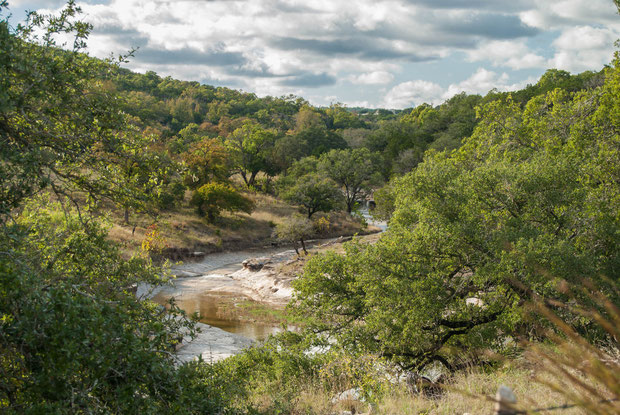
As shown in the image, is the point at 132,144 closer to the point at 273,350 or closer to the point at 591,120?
the point at 273,350

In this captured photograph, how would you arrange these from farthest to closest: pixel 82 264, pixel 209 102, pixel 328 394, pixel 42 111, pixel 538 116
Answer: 1. pixel 209 102
2. pixel 538 116
3. pixel 328 394
4. pixel 82 264
5. pixel 42 111

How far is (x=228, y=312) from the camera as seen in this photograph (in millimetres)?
26703

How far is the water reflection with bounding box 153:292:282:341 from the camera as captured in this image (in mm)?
23656

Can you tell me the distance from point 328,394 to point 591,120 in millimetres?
13919

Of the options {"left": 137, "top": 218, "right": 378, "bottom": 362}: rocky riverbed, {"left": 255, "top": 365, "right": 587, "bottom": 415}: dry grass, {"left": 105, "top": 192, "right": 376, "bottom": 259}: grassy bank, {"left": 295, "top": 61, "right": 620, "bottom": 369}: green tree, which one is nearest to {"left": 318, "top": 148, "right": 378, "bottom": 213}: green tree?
{"left": 105, "top": 192, "right": 376, "bottom": 259}: grassy bank

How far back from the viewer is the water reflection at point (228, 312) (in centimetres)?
2366

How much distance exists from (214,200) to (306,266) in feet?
104

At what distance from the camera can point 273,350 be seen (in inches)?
540

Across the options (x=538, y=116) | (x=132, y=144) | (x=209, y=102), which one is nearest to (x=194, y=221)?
(x=538, y=116)

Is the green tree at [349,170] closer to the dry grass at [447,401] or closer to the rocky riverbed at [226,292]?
the rocky riverbed at [226,292]

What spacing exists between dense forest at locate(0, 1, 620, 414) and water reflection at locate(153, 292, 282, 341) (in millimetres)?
9176

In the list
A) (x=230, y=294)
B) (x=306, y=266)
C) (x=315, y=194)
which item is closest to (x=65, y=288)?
(x=306, y=266)

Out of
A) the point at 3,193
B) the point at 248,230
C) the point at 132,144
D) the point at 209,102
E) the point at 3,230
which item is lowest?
the point at 248,230

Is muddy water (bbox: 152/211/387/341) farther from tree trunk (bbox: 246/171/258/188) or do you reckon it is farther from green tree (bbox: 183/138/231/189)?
tree trunk (bbox: 246/171/258/188)
